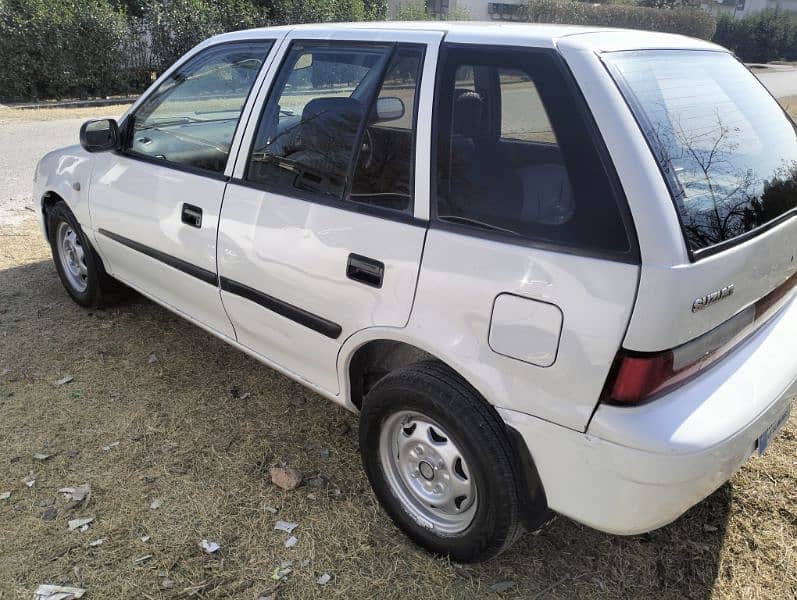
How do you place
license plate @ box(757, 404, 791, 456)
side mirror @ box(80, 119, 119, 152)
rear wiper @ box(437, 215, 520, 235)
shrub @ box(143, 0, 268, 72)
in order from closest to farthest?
rear wiper @ box(437, 215, 520, 235)
license plate @ box(757, 404, 791, 456)
side mirror @ box(80, 119, 119, 152)
shrub @ box(143, 0, 268, 72)

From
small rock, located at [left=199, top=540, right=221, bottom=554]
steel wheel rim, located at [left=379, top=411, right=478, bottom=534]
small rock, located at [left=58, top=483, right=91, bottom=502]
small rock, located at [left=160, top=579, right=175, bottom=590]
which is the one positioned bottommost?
small rock, located at [left=160, top=579, right=175, bottom=590]

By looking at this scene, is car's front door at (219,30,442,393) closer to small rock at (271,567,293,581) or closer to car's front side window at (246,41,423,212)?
car's front side window at (246,41,423,212)

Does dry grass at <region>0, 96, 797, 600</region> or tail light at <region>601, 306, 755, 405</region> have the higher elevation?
tail light at <region>601, 306, 755, 405</region>

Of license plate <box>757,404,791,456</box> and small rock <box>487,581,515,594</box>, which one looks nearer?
license plate <box>757,404,791,456</box>

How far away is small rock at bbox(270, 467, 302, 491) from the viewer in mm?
2844

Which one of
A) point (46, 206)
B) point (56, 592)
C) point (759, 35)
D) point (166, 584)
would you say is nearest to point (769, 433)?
point (166, 584)

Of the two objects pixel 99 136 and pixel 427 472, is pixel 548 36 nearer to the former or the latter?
pixel 427 472

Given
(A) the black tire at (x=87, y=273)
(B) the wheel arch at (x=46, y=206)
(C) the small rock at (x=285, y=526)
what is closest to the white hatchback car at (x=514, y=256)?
(C) the small rock at (x=285, y=526)

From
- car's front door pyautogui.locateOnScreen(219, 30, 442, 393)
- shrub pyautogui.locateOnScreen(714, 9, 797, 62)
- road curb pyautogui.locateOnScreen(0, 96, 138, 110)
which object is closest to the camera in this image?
car's front door pyautogui.locateOnScreen(219, 30, 442, 393)

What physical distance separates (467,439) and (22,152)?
1038 centimetres

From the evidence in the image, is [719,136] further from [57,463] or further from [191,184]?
[57,463]

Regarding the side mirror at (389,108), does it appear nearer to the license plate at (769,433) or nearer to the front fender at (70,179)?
the license plate at (769,433)

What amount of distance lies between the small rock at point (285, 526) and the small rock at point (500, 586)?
2.68 feet

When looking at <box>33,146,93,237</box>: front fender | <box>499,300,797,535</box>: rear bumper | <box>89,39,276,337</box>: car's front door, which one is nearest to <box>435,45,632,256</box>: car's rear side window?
<box>499,300,797,535</box>: rear bumper
